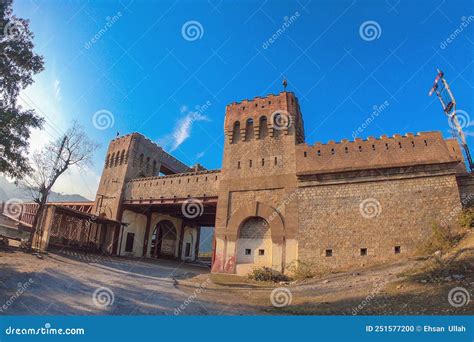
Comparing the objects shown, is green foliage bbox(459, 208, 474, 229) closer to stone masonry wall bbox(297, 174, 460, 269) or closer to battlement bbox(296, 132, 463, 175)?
stone masonry wall bbox(297, 174, 460, 269)

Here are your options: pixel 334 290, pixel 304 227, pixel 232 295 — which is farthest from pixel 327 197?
pixel 232 295

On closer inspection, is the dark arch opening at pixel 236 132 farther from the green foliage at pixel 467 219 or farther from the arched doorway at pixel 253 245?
the green foliage at pixel 467 219

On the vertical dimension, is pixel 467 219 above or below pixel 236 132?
below

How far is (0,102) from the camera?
12.0m

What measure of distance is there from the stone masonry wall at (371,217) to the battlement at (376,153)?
96cm

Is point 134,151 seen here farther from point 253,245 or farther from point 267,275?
point 267,275

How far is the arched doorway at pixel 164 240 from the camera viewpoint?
3086 centimetres

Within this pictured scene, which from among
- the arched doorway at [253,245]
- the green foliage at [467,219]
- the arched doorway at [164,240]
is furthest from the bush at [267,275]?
the arched doorway at [164,240]

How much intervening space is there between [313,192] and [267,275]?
206 inches

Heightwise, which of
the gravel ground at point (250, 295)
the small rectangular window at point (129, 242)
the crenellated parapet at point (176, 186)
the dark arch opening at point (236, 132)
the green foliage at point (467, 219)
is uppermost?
the dark arch opening at point (236, 132)

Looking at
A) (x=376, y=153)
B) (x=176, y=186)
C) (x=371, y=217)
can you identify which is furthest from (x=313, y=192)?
(x=176, y=186)

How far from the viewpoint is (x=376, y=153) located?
16.4 meters

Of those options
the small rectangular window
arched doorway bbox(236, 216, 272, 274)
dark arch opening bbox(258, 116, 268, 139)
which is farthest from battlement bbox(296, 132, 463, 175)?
the small rectangular window

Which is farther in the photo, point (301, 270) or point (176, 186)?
point (176, 186)
